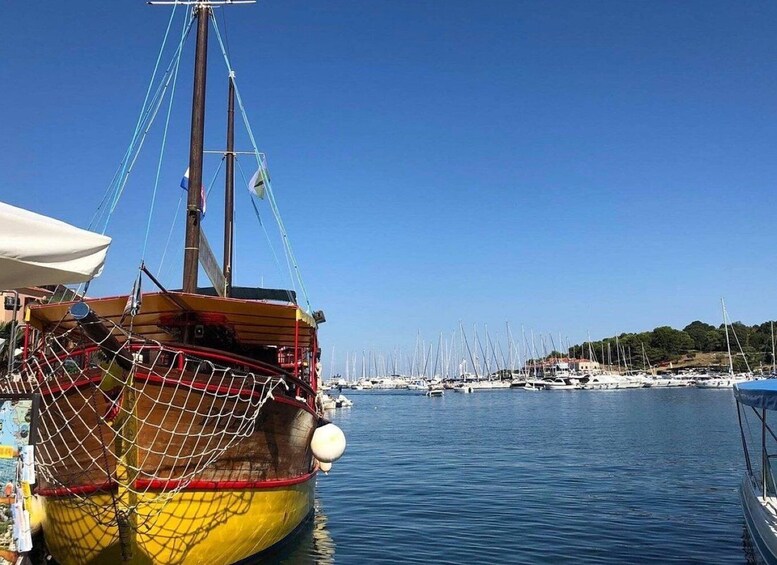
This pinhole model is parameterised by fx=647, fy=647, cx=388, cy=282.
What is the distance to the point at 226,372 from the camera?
9.00 metres

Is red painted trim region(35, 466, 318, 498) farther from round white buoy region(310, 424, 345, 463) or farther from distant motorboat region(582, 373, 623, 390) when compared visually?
distant motorboat region(582, 373, 623, 390)

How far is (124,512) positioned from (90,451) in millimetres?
948

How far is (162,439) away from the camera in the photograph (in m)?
8.45

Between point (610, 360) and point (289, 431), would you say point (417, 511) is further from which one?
point (610, 360)

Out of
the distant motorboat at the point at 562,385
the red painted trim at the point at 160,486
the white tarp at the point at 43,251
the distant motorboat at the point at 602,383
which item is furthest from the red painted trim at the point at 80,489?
the distant motorboat at the point at 602,383

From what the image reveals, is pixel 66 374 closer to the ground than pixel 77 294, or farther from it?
closer to the ground

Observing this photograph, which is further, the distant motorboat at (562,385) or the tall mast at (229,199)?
the distant motorboat at (562,385)

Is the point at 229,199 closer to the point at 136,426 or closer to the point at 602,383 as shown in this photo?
the point at 136,426

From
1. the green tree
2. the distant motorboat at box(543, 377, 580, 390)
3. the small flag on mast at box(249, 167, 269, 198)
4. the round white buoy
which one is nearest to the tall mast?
the small flag on mast at box(249, 167, 269, 198)

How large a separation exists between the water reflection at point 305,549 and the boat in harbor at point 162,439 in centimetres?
33

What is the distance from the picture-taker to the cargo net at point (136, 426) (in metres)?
8.21

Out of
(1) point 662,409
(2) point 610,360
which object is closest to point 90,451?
(1) point 662,409

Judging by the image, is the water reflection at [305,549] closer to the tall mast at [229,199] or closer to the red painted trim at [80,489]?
the red painted trim at [80,489]

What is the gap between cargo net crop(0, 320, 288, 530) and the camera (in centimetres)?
821
